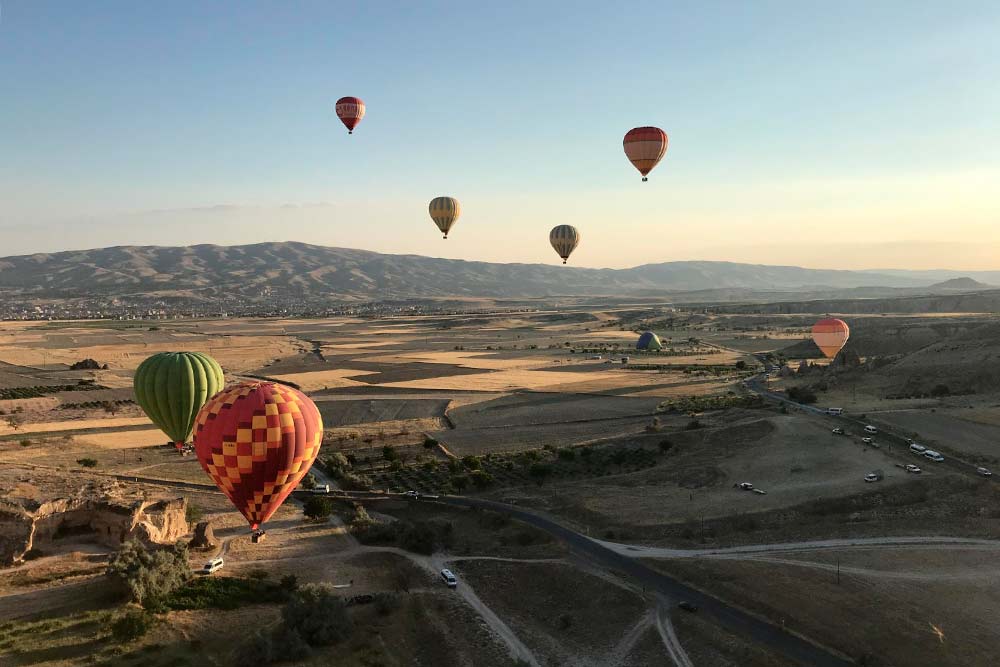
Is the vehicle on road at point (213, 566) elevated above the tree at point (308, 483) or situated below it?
above

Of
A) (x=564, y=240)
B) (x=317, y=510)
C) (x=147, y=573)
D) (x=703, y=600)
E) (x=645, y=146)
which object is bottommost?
(x=317, y=510)

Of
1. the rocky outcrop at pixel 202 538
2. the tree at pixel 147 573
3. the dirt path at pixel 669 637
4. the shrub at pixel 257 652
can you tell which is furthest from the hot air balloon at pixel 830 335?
the shrub at pixel 257 652

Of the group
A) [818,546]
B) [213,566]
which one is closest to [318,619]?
[213,566]

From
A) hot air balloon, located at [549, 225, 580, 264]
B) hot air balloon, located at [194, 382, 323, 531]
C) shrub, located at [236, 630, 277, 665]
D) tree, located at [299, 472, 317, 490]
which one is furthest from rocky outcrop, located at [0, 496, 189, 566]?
hot air balloon, located at [549, 225, 580, 264]

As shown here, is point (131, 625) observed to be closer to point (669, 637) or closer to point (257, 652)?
point (257, 652)

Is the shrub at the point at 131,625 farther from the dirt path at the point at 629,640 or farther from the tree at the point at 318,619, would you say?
the dirt path at the point at 629,640

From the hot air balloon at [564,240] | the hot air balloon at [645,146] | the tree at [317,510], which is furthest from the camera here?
the hot air balloon at [564,240]

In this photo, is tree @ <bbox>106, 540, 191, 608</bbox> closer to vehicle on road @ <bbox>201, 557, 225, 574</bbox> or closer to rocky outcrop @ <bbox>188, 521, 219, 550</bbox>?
vehicle on road @ <bbox>201, 557, 225, 574</bbox>

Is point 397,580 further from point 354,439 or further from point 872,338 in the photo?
point 872,338
